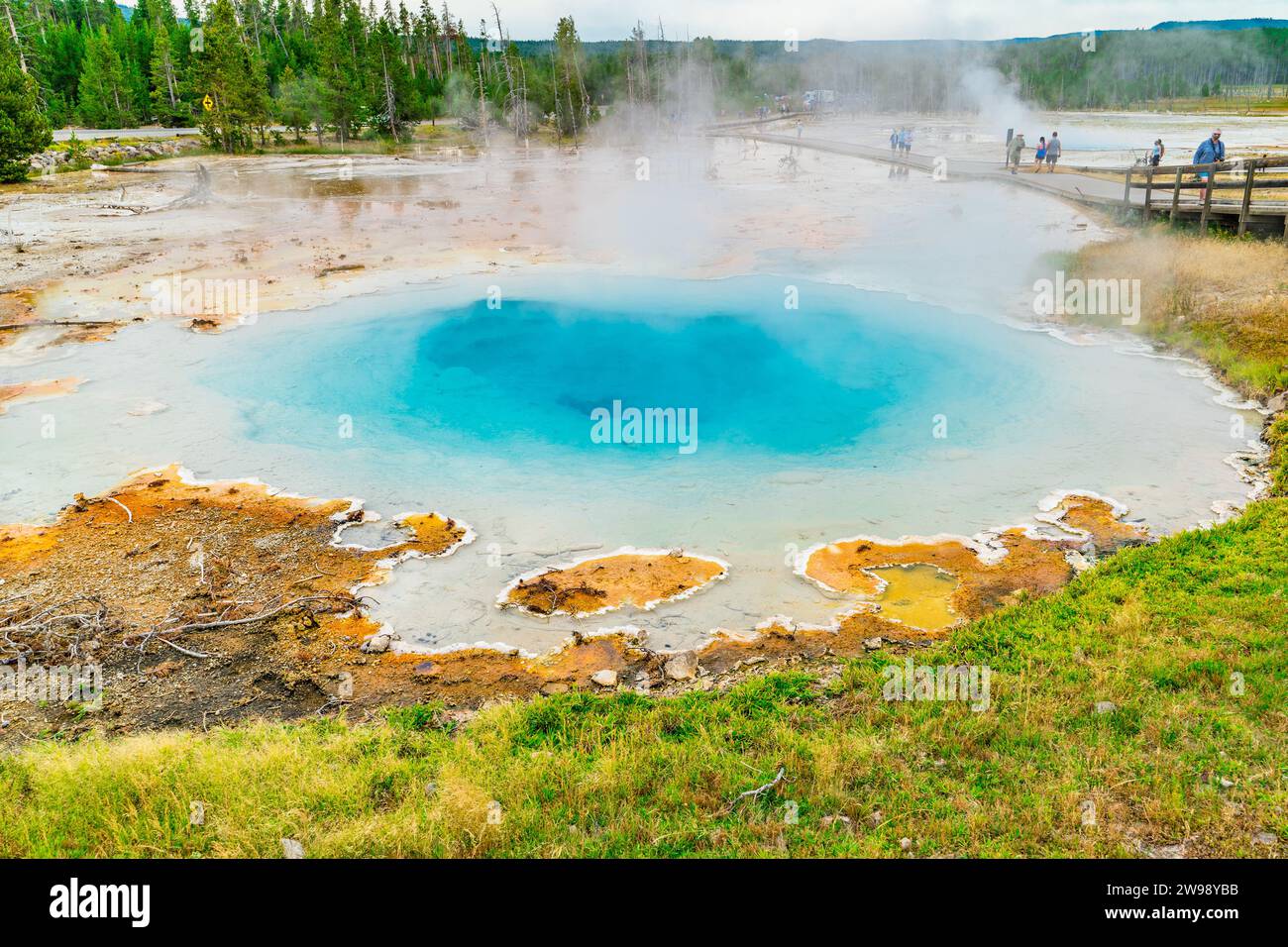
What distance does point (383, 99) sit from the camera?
175 feet

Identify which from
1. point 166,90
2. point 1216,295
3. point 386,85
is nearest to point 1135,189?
point 1216,295

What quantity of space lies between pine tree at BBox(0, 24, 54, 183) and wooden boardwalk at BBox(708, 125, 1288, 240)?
32.5 m

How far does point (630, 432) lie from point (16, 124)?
1291 inches

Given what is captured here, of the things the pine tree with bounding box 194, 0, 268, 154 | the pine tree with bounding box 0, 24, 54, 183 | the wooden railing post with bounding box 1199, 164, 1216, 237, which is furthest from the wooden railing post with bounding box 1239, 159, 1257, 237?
the pine tree with bounding box 194, 0, 268, 154

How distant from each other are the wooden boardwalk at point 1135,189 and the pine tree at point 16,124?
32.5 meters

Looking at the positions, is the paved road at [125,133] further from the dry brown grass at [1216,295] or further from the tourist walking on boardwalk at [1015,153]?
the dry brown grass at [1216,295]

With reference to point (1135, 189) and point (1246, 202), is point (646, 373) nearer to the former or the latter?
point (1246, 202)

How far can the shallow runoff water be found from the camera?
8.20 metres

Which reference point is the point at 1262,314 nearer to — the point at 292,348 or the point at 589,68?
the point at 292,348

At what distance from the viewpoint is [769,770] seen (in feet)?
15.7

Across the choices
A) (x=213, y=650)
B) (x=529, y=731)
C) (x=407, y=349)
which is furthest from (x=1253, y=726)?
(x=407, y=349)

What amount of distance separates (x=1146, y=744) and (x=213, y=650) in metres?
6.20

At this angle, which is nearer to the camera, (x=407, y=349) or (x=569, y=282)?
(x=407, y=349)

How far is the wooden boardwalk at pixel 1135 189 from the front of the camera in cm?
1555
